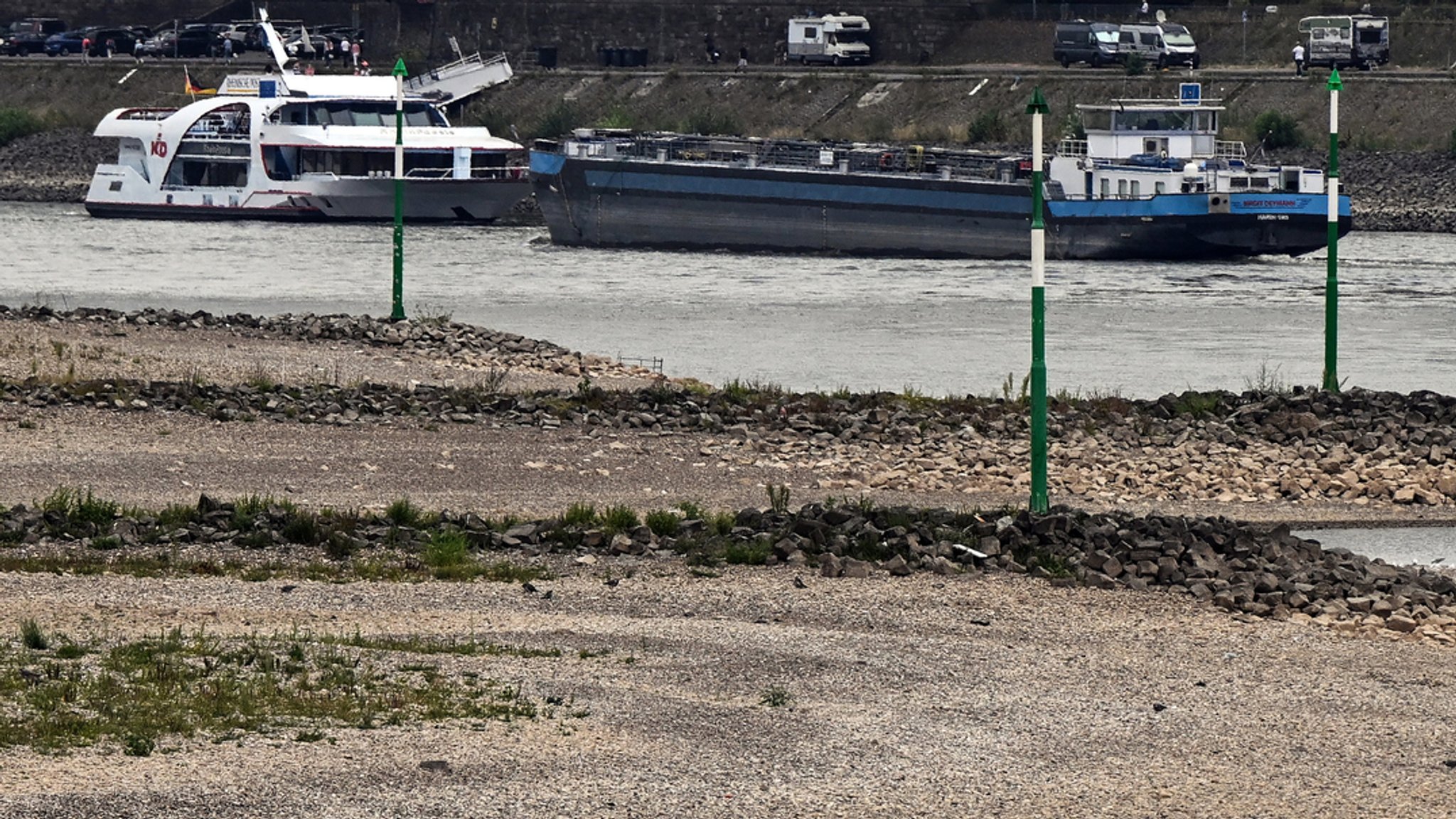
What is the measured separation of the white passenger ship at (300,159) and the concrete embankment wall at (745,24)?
12194mm

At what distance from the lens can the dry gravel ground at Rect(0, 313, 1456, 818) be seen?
28.9 ft

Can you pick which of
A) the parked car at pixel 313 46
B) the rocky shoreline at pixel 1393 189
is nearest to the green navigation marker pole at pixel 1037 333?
the rocky shoreline at pixel 1393 189

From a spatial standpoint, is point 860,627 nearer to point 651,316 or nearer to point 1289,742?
point 1289,742

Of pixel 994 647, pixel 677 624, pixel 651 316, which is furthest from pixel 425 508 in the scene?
pixel 651 316

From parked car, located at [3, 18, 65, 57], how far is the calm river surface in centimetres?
2809

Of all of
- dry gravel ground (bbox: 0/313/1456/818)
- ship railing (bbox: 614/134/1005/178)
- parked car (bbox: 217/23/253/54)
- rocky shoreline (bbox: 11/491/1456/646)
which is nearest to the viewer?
dry gravel ground (bbox: 0/313/1456/818)

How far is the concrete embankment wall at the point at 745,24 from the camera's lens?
67875mm


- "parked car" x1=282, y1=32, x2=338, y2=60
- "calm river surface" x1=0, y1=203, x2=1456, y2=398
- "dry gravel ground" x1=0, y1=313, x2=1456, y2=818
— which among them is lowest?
"dry gravel ground" x1=0, y1=313, x2=1456, y2=818

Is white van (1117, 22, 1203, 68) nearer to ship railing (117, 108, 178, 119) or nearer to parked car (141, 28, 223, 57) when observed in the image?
ship railing (117, 108, 178, 119)

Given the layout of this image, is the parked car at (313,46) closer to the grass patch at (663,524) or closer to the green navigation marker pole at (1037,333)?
the green navigation marker pole at (1037,333)

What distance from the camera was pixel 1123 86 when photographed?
2584 inches

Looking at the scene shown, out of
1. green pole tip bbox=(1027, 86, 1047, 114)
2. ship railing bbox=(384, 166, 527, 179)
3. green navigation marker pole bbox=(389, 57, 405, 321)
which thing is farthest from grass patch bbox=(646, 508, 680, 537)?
Result: ship railing bbox=(384, 166, 527, 179)

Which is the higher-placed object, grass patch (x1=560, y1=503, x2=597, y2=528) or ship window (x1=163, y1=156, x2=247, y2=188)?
ship window (x1=163, y1=156, x2=247, y2=188)

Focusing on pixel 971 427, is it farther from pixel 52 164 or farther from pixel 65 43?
pixel 65 43
